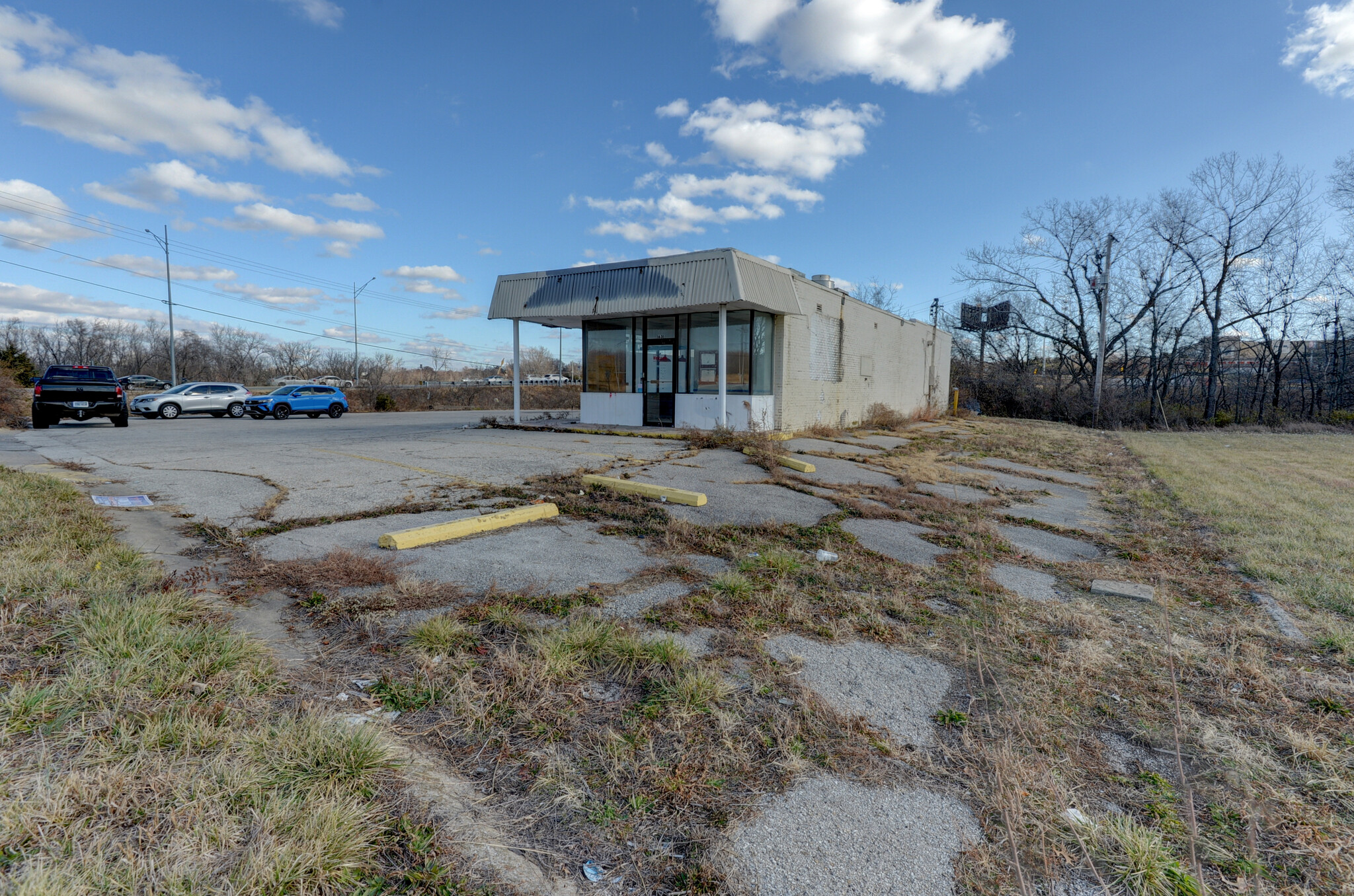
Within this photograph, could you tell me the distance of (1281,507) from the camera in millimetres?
8383

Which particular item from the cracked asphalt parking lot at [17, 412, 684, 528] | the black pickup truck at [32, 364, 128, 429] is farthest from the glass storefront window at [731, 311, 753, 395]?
the black pickup truck at [32, 364, 128, 429]

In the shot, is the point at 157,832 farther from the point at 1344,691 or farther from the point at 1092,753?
the point at 1344,691

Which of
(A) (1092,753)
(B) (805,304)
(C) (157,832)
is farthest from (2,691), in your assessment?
(B) (805,304)

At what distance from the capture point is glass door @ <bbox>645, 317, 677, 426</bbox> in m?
16.2

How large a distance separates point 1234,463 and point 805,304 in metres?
10.2

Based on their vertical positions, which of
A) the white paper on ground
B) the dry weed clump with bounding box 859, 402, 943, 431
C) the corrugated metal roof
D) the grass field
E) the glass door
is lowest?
the grass field

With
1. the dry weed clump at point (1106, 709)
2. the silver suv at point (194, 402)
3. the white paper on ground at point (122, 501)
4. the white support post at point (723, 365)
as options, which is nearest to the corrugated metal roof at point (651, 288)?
the white support post at point (723, 365)

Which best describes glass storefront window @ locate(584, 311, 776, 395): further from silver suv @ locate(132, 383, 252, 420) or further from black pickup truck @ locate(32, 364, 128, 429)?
silver suv @ locate(132, 383, 252, 420)

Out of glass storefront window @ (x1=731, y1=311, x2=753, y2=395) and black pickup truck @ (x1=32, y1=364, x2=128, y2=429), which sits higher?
glass storefront window @ (x1=731, y1=311, x2=753, y2=395)

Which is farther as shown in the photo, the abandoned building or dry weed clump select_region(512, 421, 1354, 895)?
the abandoned building

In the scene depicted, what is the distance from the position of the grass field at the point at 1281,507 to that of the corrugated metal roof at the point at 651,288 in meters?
8.45

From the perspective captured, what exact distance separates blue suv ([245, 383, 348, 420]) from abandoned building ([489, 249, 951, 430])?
13.5m

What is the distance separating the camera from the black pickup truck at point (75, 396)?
59.0 ft

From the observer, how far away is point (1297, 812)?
2336 millimetres
